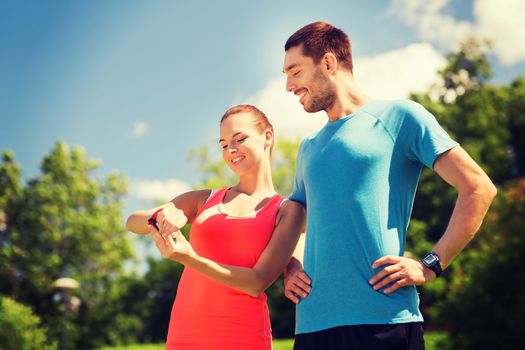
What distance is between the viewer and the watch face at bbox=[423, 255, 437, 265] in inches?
111

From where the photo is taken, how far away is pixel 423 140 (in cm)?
290

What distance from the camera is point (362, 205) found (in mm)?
2795

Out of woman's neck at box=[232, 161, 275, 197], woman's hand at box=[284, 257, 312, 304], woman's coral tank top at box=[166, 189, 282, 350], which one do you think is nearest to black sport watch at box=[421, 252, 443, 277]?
woman's hand at box=[284, 257, 312, 304]

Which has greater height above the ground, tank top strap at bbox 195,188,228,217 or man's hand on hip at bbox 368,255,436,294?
tank top strap at bbox 195,188,228,217

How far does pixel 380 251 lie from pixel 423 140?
58 centimetres

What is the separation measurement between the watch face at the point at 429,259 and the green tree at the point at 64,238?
32.7 metres

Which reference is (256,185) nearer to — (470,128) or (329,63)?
(329,63)

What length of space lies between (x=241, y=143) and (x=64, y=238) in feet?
109

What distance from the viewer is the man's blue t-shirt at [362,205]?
8.85 ft

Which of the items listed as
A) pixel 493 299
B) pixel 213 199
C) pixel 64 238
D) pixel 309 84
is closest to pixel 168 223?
pixel 213 199

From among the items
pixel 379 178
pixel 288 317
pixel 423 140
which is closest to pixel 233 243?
pixel 379 178

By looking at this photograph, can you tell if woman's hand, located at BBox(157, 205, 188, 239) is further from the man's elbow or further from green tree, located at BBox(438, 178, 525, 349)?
green tree, located at BBox(438, 178, 525, 349)

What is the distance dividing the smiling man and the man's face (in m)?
0.04

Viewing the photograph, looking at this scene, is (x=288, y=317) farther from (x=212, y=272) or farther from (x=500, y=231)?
(x=212, y=272)
